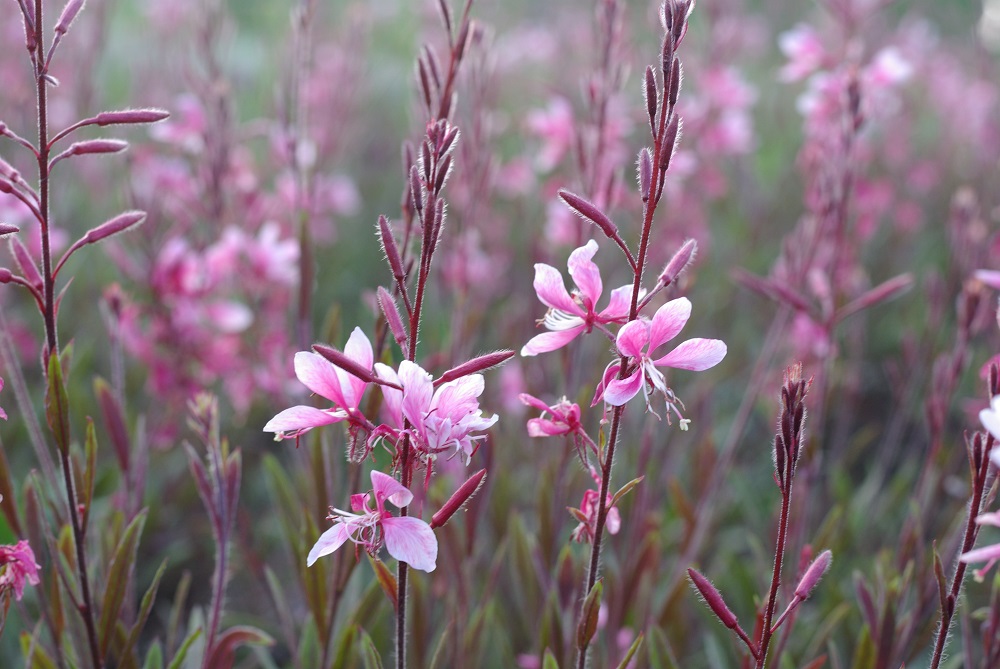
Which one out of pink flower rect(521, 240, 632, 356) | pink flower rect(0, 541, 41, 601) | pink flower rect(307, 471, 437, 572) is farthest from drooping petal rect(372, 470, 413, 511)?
pink flower rect(0, 541, 41, 601)

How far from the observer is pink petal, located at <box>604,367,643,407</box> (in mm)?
852

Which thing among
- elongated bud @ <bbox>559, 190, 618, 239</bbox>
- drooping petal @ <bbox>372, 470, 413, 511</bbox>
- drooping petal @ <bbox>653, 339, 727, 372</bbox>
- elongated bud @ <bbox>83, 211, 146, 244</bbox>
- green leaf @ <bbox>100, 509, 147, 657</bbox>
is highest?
elongated bud @ <bbox>559, 190, 618, 239</bbox>

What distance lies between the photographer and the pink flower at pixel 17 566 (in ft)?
3.06

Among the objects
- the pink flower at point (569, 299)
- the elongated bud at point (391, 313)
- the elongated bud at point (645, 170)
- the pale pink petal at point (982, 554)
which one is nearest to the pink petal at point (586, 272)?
the pink flower at point (569, 299)

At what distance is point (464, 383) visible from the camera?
2.85 ft

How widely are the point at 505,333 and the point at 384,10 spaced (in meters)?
7.79

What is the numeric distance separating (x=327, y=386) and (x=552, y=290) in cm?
28

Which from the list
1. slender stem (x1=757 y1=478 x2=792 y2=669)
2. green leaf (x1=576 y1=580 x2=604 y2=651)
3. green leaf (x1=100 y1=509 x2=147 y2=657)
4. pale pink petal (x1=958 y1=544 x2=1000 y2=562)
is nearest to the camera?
pale pink petal (x1=958 y1=544 x2=1000 y2=562)

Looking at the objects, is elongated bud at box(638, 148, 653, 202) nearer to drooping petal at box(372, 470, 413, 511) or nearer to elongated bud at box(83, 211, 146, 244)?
drooping petal at box(372, 470, 413, 511)

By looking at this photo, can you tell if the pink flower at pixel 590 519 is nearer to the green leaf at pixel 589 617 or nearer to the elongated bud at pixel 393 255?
the green leaf at pixel 589 617

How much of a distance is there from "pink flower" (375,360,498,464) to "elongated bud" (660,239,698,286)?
0.25 metres

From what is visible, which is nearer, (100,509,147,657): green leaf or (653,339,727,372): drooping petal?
(653,339,727,372): drooping petal

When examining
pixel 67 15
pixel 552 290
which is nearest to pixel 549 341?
pixel 552 290

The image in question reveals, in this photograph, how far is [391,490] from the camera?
0.85m
